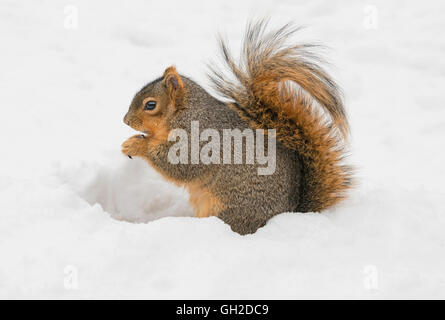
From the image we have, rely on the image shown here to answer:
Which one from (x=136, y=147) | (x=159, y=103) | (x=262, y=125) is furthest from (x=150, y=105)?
(x=262, y=125)

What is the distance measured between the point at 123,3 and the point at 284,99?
133 inches

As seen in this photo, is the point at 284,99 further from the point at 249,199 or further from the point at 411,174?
the point at 411,174

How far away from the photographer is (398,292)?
1.74m

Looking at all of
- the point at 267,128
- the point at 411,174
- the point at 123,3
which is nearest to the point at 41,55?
the point at 123,3

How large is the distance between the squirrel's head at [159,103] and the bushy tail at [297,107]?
0.17 m

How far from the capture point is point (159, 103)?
2.33 metres

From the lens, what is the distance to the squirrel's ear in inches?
91.5

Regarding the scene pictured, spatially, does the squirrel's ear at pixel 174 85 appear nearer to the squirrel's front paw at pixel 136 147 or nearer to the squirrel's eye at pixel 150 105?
the squirrel's eye at pixel 150 105

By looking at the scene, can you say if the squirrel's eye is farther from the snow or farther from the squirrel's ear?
the snow

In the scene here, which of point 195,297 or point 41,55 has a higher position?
point 41,55

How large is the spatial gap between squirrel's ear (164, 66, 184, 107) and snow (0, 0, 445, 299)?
556 millimetres

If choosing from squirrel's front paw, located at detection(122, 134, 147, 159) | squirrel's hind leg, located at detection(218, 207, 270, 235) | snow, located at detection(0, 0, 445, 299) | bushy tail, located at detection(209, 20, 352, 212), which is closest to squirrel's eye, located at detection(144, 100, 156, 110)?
squirrel's front paw, located at detection(122, 134, 147, 159)

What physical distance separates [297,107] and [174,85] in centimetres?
54

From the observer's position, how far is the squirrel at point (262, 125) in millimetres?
2215
